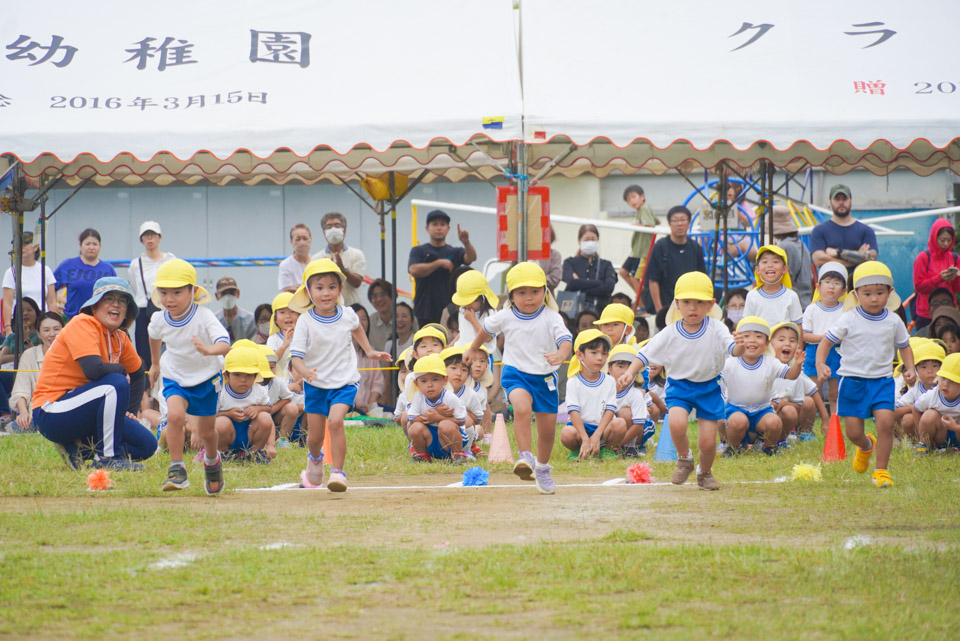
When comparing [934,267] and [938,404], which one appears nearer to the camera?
[938,404]

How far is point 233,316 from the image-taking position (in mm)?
15523

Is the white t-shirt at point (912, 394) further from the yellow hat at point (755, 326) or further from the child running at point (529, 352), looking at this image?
the child running at point (529, 352)

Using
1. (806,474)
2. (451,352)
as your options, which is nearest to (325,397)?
(451,352)

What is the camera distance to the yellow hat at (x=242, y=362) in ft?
33.2

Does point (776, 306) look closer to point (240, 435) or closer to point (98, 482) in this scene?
point (240, 435)

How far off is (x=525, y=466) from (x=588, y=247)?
7.43m

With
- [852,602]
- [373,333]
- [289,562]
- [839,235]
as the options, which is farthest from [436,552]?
[373,333]

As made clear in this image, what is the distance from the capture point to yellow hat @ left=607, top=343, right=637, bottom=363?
11008mm

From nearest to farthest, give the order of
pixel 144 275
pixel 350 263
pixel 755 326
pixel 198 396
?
pixel 198 396 → pixel 755 326 → pixel 144 275 → pixel 350 263

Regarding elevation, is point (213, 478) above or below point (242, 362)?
below

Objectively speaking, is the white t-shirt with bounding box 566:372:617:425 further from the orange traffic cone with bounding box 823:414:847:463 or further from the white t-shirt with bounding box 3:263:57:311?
the white t-shirt with bounding box 3:263:57:311

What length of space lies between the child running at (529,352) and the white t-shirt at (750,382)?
256cm

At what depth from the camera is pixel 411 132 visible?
11.5 meters

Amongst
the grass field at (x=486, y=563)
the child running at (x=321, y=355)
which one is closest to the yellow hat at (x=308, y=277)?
the child running at (x=321, y=355)
